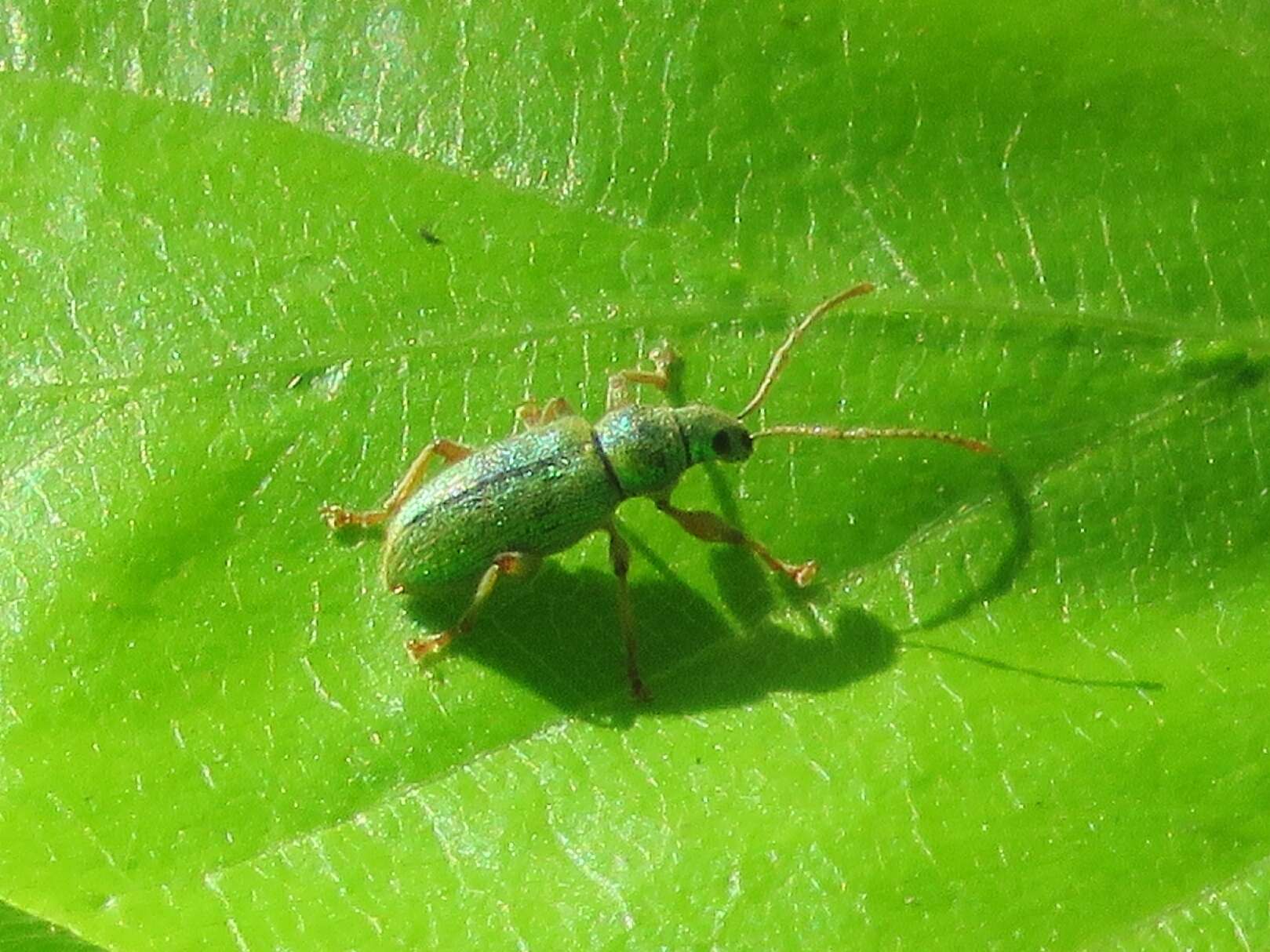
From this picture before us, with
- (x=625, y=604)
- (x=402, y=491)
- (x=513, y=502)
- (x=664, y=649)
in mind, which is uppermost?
(x=402, y=491)

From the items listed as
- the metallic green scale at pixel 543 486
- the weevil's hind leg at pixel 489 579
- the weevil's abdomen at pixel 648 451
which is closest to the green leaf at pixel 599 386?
the weevil's hind leg at pixel 489 579

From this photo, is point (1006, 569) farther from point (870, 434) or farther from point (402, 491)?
point (402, 491)

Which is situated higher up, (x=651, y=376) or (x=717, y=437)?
(x=651, y=376)

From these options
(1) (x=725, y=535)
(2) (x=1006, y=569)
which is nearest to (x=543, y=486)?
(1) (x=725, y=535)

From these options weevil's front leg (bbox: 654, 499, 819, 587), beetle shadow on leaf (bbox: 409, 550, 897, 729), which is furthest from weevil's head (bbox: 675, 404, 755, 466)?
beetle shadow on leaf (bbox: 409, 550, 897, 729)

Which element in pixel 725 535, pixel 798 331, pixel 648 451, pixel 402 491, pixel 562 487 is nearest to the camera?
pixel 798 331

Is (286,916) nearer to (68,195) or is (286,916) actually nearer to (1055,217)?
(68,195)

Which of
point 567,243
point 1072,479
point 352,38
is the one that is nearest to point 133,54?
point 352,38

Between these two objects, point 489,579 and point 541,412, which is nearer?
point 541,412
